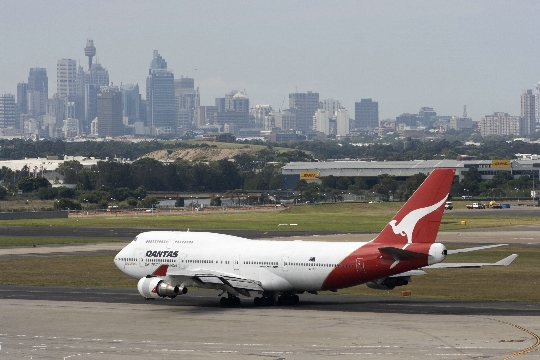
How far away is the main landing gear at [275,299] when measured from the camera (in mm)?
63406

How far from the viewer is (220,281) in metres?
61.4

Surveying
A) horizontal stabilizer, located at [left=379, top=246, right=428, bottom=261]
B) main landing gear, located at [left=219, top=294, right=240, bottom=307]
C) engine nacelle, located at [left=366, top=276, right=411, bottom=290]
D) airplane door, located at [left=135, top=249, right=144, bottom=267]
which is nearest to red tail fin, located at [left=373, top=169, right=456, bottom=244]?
horizontal stabilizer, located at [left=379, top=246, right=428, bottom=261]

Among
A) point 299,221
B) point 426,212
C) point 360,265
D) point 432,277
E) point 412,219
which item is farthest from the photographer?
point 299,221

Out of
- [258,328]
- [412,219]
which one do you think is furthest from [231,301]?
[412,219]

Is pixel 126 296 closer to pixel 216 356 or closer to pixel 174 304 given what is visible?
pixel 174 304

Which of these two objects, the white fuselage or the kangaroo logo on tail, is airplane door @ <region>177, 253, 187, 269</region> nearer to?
the white fuselage

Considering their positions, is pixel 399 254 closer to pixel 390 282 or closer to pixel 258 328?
pixel 390 282

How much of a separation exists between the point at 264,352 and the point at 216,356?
219cm

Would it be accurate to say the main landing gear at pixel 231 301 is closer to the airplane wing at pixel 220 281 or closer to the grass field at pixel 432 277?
the airplane wing at pixel 220 281

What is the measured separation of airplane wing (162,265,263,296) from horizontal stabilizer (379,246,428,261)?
862 cm

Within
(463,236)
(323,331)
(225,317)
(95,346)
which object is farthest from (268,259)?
(463,236)

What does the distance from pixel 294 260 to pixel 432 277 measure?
20.2 metres

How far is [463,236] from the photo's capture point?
123 metres

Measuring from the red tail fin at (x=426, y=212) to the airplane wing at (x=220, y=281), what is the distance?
30.8ft
